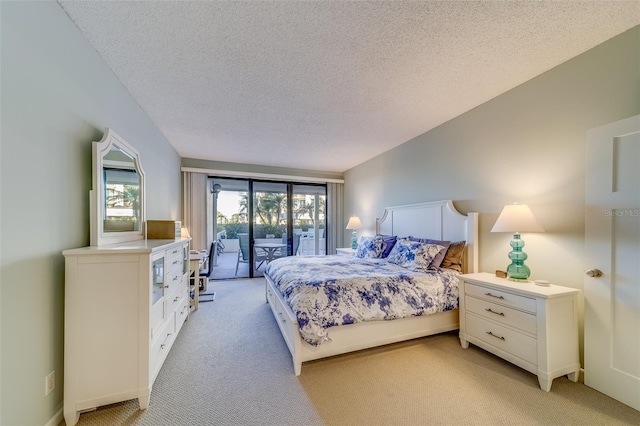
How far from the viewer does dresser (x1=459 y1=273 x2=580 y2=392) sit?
1.78 meters

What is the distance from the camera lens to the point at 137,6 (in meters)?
1.48

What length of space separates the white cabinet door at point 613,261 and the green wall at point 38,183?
11.6ft

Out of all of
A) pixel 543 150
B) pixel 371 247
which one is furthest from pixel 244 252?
pixel 543 150

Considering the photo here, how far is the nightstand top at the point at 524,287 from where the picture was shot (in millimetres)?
1809

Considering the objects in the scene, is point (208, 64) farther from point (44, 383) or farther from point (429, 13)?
point (44, 383)

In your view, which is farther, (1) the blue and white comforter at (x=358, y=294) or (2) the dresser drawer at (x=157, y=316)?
(1) the blue and white comforter at (x=358, y=294)

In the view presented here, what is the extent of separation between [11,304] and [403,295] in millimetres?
2573

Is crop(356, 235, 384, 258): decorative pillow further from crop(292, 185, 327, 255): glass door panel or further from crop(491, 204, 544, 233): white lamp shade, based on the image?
crop(292, 185, 327, 255): glass door panel

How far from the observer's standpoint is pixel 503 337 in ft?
6.67

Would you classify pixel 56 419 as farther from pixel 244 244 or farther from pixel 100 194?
pixel 244 244

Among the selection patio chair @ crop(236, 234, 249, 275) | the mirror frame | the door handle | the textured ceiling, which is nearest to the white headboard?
the door handle

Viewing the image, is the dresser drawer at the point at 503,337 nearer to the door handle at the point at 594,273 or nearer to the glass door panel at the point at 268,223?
the door handle at the point at 594,273

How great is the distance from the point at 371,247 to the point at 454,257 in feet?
3.86

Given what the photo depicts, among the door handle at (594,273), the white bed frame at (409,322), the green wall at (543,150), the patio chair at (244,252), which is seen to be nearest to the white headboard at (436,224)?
the white bed frame at (409,322)
